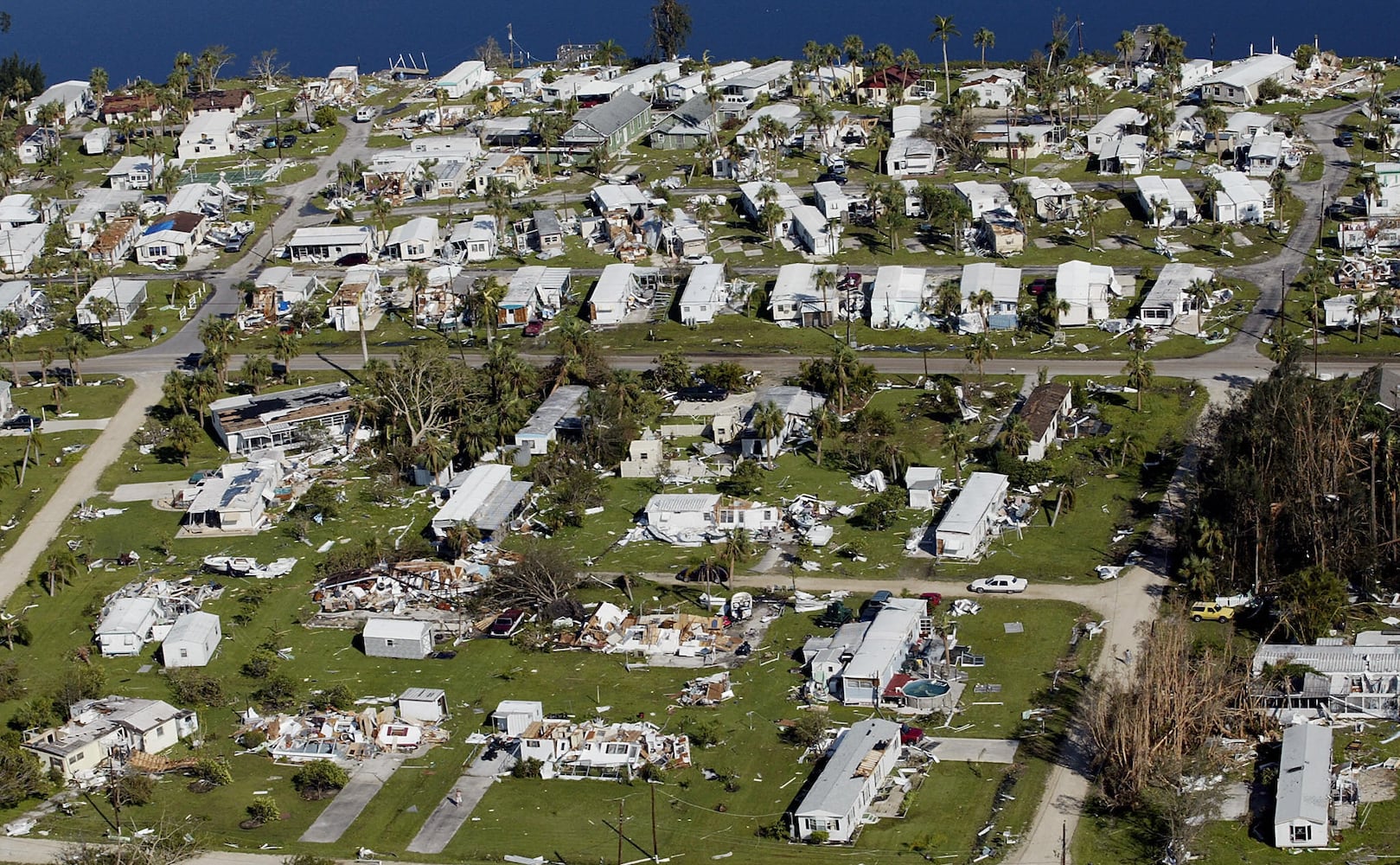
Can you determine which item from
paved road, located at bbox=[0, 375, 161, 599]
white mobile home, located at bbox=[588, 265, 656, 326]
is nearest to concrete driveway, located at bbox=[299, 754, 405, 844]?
paved road, located at bbox=[0, 375, 161, 599]

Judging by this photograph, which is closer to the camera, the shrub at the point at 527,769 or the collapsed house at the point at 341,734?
the shrub at the point at 527,769

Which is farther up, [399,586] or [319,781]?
[399,586]

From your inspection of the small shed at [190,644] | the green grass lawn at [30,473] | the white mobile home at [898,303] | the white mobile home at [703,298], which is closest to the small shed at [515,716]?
the small shed at [190,644]

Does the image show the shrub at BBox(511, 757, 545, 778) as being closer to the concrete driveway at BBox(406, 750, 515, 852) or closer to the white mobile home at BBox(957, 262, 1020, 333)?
the concrete driveway at BBox(406, 750, 515, 852)

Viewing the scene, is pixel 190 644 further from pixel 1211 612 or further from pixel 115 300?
pixel 115 300

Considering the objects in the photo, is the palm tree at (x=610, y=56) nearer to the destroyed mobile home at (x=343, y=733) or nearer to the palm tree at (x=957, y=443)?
the palm tree at (x=957, y=443)

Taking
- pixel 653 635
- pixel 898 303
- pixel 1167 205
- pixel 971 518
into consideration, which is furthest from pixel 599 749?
pixel 1167 205
